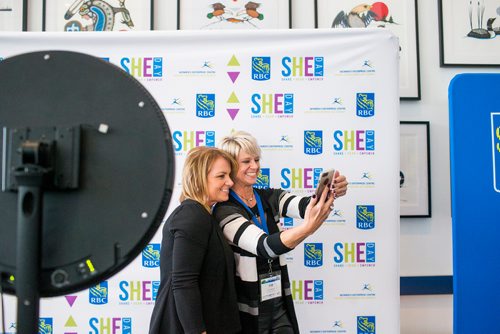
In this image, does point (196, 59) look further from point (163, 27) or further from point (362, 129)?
point (362, 129)

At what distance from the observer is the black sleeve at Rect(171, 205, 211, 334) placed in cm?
143

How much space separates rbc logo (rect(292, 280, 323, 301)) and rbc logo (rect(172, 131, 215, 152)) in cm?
94

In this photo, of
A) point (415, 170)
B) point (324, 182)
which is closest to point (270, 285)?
point (324, 182)

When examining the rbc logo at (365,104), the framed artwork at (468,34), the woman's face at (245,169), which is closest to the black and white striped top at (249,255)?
the woman's face at (245,169)

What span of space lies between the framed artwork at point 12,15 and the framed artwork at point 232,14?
3.31 feet

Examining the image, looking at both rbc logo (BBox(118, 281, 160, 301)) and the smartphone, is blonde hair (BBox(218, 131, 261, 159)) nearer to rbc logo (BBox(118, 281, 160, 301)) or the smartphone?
the smartphone

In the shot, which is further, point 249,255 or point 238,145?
point 238,145

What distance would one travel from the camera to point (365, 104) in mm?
2266

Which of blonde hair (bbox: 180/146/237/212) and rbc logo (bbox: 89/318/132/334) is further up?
blonde hair (bbox: 180/146/237/212)

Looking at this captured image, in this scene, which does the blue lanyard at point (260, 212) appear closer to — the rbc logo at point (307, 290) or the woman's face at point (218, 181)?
the woman's face at point (218, 181)

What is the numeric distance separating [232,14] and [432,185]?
5.60 feet

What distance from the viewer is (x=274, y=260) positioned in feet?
5.81

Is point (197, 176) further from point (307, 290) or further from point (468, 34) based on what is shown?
point (468, 34)

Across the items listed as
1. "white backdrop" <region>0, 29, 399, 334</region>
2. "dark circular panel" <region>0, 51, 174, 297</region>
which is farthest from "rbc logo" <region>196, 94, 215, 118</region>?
"dark circular panel" <region>0, 51, 174, 297</region>
